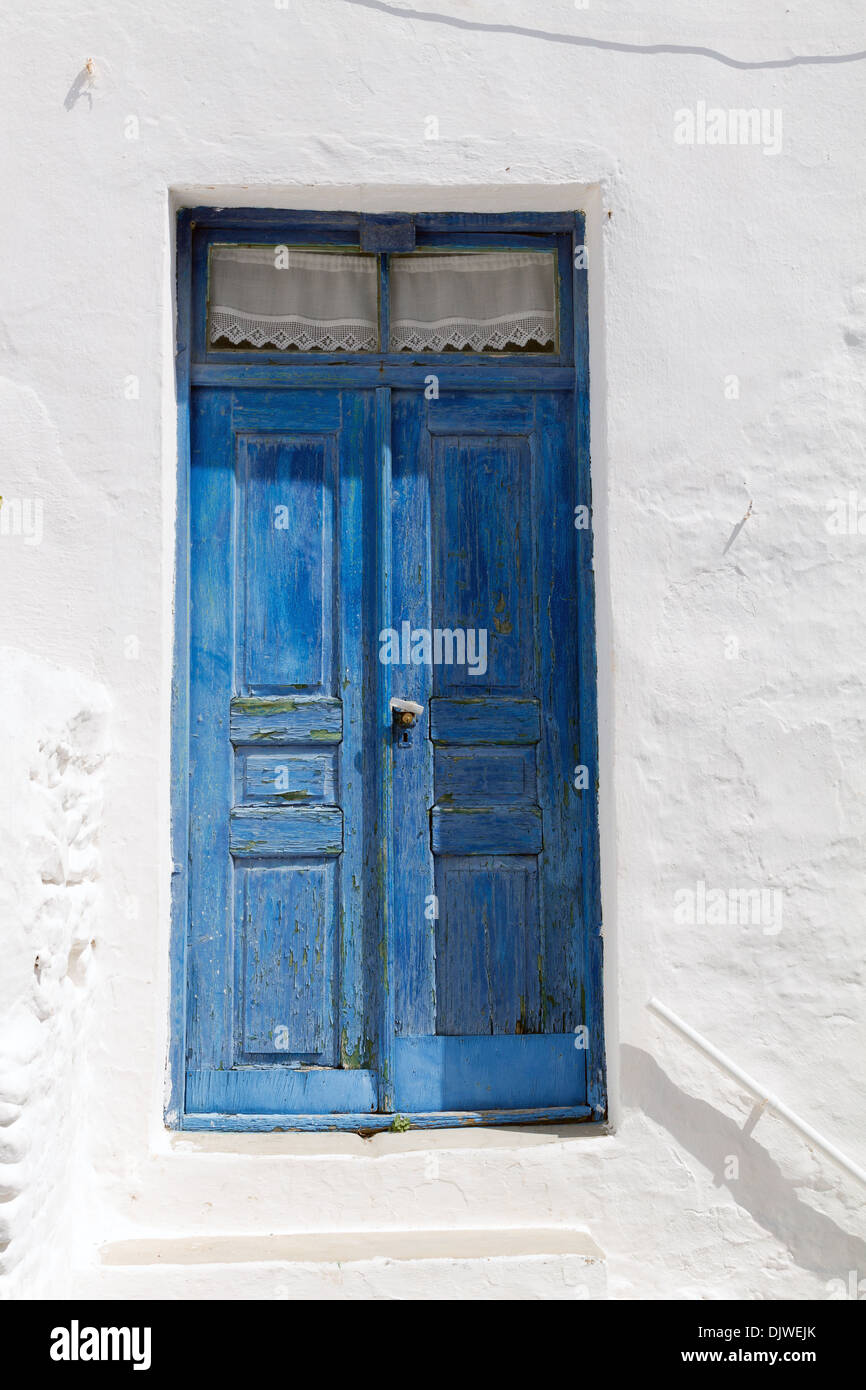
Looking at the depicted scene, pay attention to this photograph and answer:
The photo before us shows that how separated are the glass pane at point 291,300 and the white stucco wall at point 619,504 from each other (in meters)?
0.18

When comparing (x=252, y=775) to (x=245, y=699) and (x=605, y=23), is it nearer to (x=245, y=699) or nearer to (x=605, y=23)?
(x=245, y=699)

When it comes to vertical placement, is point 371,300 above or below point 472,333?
above

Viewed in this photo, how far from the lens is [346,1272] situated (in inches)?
A: 125

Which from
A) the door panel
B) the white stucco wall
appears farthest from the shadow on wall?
the door panel

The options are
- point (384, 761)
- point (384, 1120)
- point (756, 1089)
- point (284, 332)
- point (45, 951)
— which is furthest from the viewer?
point (284, 332)

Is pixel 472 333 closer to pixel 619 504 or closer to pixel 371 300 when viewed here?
pixel 371 300

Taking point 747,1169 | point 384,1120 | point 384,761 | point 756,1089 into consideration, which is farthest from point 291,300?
point 747,1169

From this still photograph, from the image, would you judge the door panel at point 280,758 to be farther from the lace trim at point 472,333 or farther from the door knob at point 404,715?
the lace trim at point 472,333

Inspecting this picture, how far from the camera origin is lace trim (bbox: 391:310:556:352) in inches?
153

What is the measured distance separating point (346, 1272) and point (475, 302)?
2907 mm

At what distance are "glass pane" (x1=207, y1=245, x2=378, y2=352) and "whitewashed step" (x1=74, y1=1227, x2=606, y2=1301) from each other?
268 cm
